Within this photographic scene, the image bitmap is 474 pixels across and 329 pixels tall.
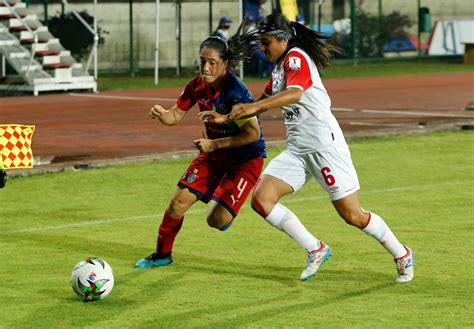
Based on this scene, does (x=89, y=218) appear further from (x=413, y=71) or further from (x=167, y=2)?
(x=167, y=2)

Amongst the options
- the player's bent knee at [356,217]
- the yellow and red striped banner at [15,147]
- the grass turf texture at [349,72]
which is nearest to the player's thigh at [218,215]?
the player's bent knee at [356,217]

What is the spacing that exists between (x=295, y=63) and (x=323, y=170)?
2.79 ft

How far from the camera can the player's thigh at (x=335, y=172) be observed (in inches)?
363

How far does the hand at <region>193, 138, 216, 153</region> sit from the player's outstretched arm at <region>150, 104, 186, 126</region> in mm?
517

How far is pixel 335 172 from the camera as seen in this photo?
924cm

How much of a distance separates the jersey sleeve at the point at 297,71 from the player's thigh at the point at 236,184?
4.00 ft

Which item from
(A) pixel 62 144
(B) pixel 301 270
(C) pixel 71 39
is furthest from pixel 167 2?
(B) pixel 301 270

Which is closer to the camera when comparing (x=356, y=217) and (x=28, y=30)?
(x=356, y=217)

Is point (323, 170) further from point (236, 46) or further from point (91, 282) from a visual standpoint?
point (91, 282)

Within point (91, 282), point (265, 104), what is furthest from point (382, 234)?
point (91, 282)

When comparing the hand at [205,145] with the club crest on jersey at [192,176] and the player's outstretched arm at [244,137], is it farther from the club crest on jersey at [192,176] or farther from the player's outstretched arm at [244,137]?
the club crest on jersey at [192,176]

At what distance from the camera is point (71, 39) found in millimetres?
35781

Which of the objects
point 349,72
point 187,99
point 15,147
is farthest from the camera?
point 349,72

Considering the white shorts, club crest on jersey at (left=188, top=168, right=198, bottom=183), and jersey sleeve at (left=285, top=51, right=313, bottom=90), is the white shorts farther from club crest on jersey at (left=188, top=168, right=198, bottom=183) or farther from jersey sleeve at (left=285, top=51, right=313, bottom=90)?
club crest on jersey at (left=188, top=168, right=198, bottom=183)
